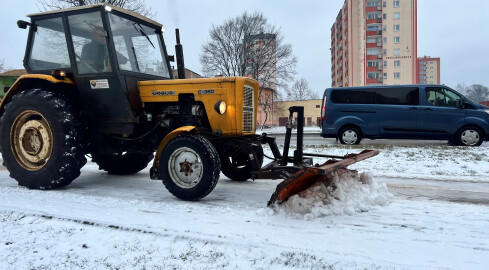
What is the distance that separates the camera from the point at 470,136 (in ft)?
35.0

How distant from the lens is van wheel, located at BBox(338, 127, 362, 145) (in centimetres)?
1144

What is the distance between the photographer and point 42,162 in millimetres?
4887

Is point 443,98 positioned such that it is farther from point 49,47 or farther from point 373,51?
point 373,51

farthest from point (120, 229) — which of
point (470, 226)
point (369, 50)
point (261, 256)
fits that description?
point (369, 50)

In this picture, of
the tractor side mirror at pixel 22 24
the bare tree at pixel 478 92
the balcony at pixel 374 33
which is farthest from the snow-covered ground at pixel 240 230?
the bare tree at pixel 478 92

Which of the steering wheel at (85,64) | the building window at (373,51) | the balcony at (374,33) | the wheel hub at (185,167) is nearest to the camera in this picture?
the wheel hub at (185,167)

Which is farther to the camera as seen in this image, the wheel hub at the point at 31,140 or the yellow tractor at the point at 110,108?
the wheel hub at the point at 31,140

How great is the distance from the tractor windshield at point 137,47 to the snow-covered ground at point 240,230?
182 centimetres

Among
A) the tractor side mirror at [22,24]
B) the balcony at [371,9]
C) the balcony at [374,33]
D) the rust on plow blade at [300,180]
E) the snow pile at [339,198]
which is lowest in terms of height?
the snow pile at [339,198]

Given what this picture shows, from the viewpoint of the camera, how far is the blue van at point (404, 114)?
418 inches

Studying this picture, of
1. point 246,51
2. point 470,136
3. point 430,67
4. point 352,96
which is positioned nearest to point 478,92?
point 430,67

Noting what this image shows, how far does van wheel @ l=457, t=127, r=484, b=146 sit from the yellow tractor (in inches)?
312

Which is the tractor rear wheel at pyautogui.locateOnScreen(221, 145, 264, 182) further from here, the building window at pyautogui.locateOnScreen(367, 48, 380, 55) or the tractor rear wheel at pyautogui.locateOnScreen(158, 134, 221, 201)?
the building window at pyautogui.locateOnScreen(367, 48, 380, 55)

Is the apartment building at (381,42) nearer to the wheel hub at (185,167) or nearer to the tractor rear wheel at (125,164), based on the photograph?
the tractor rear wheel at (125,164)
